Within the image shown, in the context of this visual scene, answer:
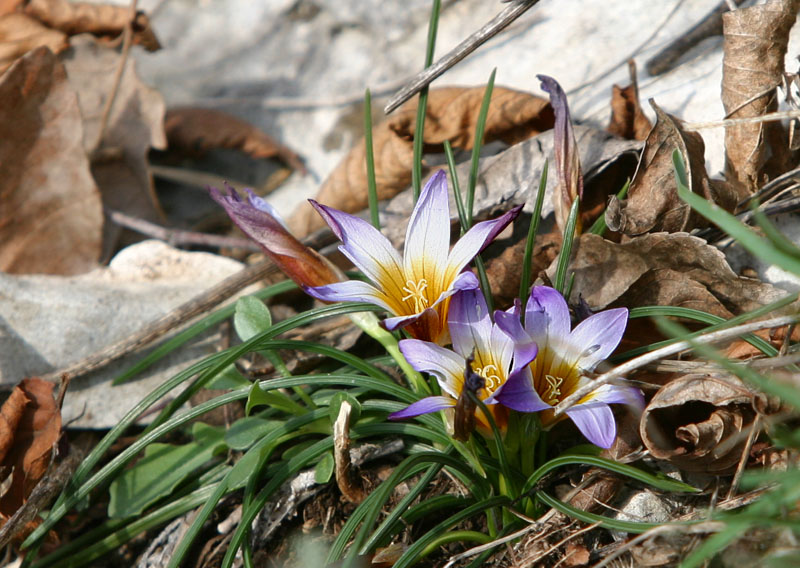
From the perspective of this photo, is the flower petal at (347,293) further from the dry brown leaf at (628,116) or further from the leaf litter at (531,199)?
the dry brown leaf at (628,116)

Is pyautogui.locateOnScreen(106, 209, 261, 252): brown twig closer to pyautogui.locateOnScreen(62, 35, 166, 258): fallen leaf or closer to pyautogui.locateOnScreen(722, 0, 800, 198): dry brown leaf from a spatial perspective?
pyautogui.locateOnScreen(62, 35, 166, 258): fallen leaf

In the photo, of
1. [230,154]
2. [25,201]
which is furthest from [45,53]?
[230,154]

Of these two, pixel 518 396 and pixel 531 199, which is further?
pixel 531 199

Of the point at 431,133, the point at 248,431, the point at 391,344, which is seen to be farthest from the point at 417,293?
the point at 431,133

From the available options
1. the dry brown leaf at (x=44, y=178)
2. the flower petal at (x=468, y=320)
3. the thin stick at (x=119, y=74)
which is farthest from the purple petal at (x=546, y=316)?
the thin stick at (x=119, y=74)

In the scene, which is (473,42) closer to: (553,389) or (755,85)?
(755,85)

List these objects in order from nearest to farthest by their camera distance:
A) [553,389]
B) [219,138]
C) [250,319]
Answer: [553,389] → [250,319] → [219,138]
